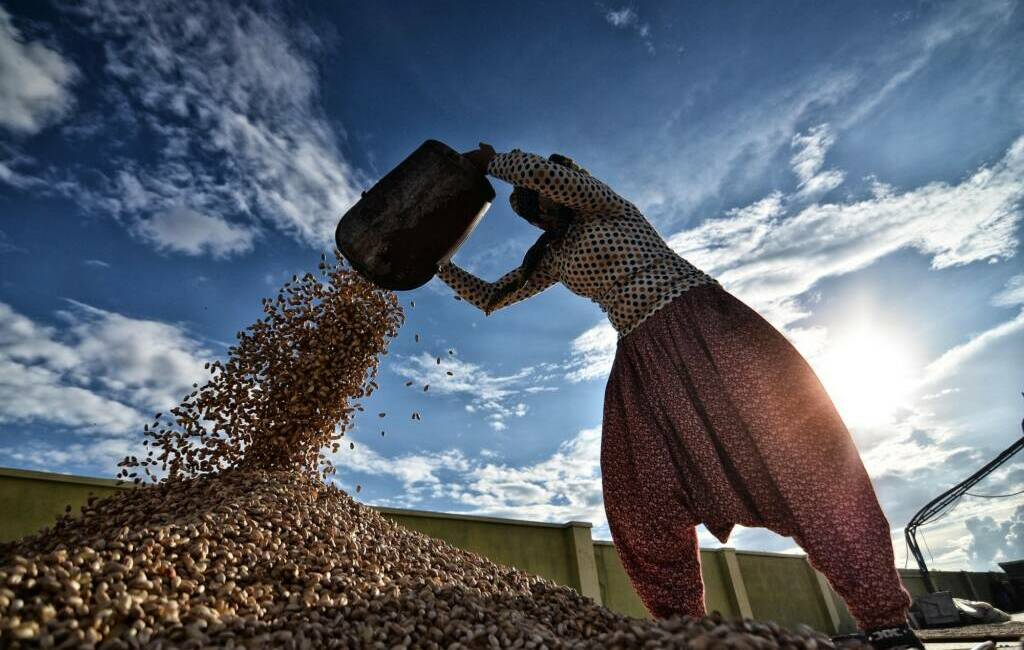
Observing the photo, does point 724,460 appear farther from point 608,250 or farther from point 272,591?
point 272,591

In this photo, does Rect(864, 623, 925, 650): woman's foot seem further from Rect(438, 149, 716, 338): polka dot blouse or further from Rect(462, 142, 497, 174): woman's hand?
Rect(462, 142, 497, 174): woman's hand

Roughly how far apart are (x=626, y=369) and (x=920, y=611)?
724 centimetres

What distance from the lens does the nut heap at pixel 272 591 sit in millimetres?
1186

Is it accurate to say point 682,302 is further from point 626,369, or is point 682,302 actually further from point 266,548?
point 266,548

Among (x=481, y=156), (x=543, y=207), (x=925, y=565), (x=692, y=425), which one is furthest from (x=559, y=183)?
(x=925, y=565)

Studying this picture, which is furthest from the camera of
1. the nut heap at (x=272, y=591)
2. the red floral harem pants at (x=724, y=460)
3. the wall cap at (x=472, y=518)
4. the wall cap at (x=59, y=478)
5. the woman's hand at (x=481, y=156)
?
the wall cap at (x=472, y=518)

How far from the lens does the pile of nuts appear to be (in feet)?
4.01

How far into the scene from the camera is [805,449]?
5.07 ft

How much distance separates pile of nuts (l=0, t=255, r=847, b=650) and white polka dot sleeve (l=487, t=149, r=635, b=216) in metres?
1.37

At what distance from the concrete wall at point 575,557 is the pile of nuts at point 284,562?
33.8 inches

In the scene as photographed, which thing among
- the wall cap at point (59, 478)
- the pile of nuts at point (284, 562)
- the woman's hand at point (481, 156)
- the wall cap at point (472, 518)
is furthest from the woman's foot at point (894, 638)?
the wall cap at point (59, 478)

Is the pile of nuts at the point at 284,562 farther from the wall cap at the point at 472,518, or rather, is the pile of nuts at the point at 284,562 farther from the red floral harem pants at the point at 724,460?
the wall cap at the point at 472,518

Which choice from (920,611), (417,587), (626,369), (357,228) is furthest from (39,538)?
(920,611)

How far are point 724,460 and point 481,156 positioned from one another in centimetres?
153
